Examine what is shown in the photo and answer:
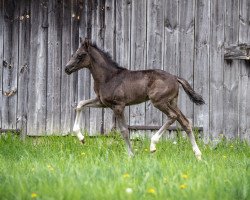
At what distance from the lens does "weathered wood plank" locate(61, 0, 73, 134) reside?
433 inches

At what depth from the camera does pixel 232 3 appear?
424 inches

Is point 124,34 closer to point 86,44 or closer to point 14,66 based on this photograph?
point 86,44

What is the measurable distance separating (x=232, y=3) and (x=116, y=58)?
2332 millimetres

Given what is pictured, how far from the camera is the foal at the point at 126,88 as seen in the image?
9078 mm

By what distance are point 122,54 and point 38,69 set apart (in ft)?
5.27

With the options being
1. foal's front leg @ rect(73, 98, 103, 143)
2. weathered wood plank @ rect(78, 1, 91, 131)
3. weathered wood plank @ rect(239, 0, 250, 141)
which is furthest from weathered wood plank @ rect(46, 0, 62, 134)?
weathered wood plank @ rect(239, 0, 250, 141)

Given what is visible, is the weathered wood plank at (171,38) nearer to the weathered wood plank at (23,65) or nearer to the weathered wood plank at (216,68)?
the weathered wood plank at (216,68)

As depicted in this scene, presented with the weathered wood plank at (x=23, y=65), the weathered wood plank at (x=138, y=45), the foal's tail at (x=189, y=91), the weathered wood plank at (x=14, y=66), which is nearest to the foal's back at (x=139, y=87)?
the foal's tail at (x=189, y=91)

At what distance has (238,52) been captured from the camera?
420 inches

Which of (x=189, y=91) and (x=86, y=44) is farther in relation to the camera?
(x=86, y=44)

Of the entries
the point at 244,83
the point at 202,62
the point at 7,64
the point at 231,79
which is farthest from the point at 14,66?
the point at 244,83

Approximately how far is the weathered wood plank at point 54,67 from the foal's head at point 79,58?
1.68 meters

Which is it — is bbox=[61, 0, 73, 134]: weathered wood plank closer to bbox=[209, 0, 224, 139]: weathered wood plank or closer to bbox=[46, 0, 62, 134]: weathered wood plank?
bbox=[46, 0, 62, 134]: weathered wood plank

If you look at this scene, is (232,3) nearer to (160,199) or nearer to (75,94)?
(75,94)
